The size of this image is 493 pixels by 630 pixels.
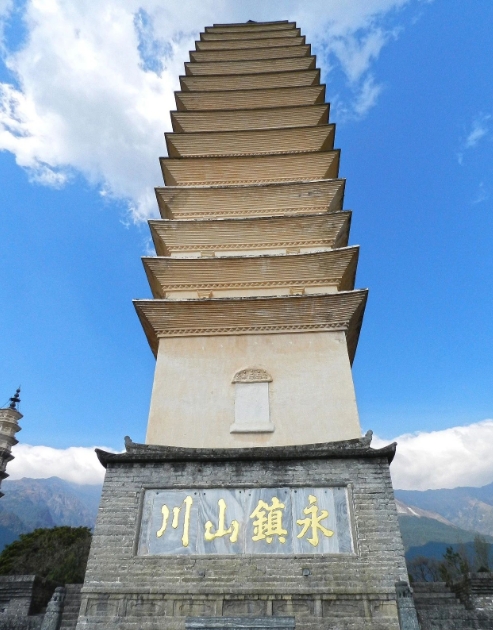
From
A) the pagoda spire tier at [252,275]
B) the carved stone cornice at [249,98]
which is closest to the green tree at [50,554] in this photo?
the pagoda spire tier at [252,275]

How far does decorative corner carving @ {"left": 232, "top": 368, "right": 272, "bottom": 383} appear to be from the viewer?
9273 millimetres

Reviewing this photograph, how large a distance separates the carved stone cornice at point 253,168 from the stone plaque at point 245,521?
906cm

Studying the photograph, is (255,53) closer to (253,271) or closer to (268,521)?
(253,271)

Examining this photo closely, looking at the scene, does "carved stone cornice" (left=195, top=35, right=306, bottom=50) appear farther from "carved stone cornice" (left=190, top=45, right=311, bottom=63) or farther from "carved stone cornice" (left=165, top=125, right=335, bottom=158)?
"carved stone cornice" (left=165, top=125, right=335, bottom=158)

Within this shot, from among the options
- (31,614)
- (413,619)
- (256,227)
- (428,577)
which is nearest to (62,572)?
(31,614)

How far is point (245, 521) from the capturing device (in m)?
6.34

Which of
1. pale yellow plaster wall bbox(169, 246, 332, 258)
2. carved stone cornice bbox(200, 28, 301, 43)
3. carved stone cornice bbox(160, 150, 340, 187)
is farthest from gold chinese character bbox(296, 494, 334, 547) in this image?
carved stone cornice bbox(200, 28, 301, 43)

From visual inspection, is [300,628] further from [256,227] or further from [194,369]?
[256,227]

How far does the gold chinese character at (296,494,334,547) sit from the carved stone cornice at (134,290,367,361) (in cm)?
408

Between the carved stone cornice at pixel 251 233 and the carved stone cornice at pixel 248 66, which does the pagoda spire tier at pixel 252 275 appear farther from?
the carved stone cornice at pixel 248 66

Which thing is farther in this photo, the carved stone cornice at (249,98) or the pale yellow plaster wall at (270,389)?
the carved stone cornice at (249,98)

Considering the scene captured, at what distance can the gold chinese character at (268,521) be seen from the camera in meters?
6.21

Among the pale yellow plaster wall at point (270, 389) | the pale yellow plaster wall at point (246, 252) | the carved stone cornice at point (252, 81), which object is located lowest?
the pale yellow plaster wall at point (270, 389)

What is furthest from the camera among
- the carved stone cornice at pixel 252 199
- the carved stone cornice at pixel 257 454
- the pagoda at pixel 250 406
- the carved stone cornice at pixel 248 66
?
the carved stone cornice at pixel 248 66
